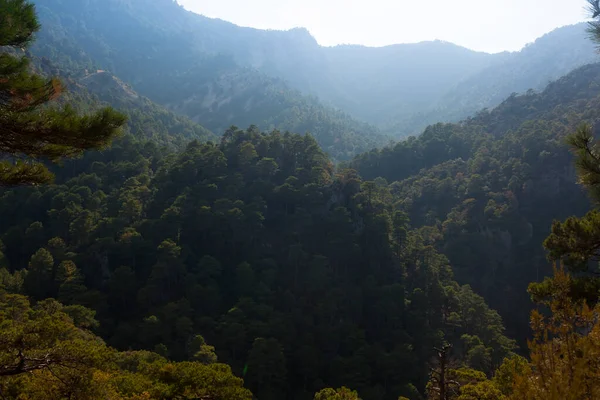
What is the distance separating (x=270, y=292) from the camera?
116 ft

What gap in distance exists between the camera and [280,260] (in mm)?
40750

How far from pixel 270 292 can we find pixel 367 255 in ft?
40.2

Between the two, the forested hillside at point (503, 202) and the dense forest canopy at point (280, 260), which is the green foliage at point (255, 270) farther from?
the forested hillside at point (503, 202)

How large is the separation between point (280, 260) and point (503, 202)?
32434 mm

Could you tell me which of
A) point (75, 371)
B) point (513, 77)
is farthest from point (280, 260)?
point (513, 77)

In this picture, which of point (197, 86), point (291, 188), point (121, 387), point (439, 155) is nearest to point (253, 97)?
point (197, 86)

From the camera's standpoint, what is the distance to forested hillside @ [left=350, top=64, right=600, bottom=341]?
47375 millimetres

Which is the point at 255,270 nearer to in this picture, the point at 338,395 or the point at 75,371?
the point at 338,395

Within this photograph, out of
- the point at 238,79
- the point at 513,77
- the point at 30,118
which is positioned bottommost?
the point at 30,118

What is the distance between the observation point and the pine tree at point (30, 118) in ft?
19.5

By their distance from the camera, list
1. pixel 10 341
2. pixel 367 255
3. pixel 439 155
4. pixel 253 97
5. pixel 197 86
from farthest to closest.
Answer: pixel 197 86
pixel 253 97
pixel 439 155
pixel 367 255
pixel 10 341

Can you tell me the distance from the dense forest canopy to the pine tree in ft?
0.09

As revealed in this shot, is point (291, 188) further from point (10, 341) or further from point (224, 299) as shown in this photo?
point (10, 341)

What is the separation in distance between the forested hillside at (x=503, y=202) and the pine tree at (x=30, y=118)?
1770 inches
